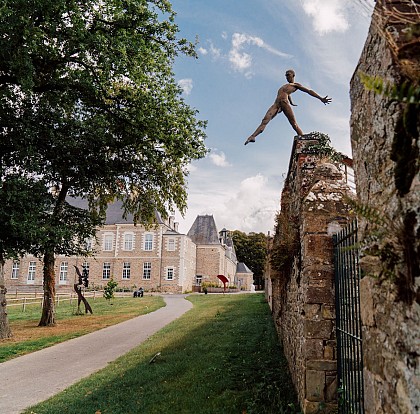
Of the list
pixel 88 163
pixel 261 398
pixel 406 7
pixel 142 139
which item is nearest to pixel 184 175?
pixel 142 139

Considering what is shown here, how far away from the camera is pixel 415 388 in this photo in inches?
67.3

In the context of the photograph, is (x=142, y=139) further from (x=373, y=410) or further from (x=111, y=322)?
(x=373, y=410)

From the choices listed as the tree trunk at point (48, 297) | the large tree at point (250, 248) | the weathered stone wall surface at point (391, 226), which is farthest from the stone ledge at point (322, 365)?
the large tree at point (250, 248)

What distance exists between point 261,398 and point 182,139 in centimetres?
936

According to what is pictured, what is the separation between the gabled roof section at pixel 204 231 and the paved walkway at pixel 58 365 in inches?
1499

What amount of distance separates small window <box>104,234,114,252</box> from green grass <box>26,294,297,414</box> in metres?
38.1

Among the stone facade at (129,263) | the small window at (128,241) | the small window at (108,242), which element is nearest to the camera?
the stone facade at (129,263)

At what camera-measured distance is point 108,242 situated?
47250 mm

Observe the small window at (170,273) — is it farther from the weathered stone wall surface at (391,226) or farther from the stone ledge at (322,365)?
the weathered stone wall surface at (391,226)

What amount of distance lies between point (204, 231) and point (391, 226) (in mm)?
51379

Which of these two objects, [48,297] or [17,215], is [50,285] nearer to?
[48,297]

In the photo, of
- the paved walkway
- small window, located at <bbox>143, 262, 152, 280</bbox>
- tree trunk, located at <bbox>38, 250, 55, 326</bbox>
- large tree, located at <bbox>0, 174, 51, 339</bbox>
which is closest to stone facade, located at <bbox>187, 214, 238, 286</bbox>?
small window, located at <bbox>143, 262, 152, 280</bbox>

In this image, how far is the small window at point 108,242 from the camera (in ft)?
155

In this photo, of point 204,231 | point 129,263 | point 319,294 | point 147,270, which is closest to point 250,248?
point 204,231
